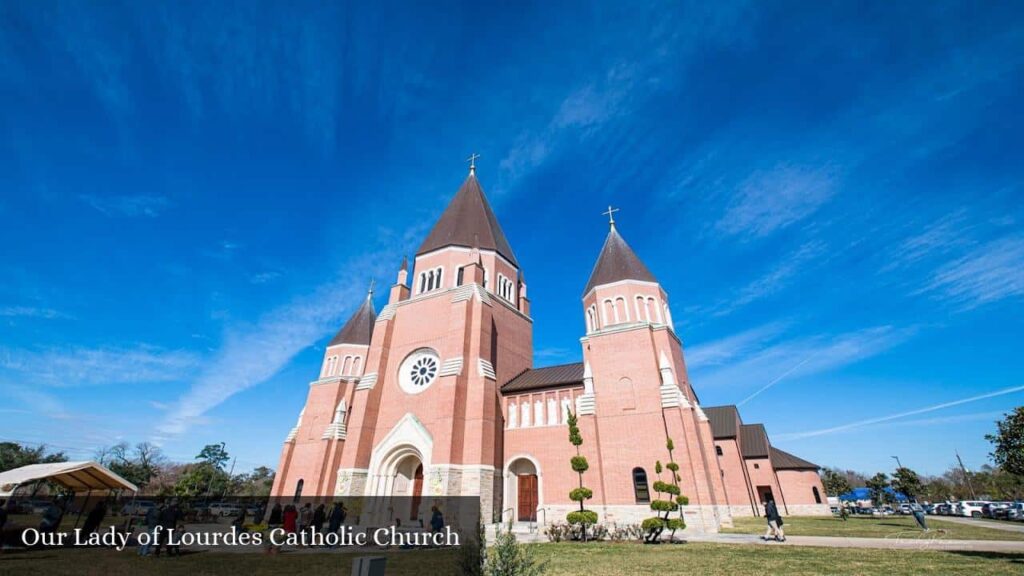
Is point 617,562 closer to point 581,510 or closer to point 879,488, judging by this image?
point 581,510

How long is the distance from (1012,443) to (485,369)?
1883 centimetres

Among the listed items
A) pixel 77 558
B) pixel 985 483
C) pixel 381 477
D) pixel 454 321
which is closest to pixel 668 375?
pixel 454 321

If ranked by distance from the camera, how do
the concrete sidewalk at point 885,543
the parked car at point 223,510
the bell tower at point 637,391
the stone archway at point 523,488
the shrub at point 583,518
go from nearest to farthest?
the concrete sidewalk at point 885,543
the shrub at point 583,518
the bell tower at point 637,391
the stone archway at point 523,488
the parked car at point 223,510

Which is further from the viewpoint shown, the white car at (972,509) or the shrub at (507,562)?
the white car at (972,509)

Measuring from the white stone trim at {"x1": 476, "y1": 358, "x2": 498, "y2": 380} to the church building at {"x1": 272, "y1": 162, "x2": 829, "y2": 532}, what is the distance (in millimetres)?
70

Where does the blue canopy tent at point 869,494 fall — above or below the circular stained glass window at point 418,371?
below

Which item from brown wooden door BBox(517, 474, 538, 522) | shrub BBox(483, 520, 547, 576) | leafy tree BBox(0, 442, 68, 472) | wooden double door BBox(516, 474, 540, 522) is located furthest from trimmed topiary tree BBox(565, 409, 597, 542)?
leafy tree BBox(0, 442, 68, 472)

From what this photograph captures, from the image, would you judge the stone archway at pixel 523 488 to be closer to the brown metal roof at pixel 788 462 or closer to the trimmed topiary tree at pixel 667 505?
the trimmed topiary tree at pixel 667 505

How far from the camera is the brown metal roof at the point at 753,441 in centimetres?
3434

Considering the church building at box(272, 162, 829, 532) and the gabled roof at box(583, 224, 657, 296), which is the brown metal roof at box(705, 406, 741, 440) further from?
the gabled roof at box(583, 224, 657, 296)

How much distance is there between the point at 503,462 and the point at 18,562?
1735 cm

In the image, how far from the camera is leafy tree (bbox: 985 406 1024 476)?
10398mm

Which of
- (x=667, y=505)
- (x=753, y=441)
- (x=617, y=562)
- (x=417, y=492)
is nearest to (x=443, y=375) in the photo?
(x=417, y=492)

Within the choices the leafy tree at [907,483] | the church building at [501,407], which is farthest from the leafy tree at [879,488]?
the church building at [501,407]
